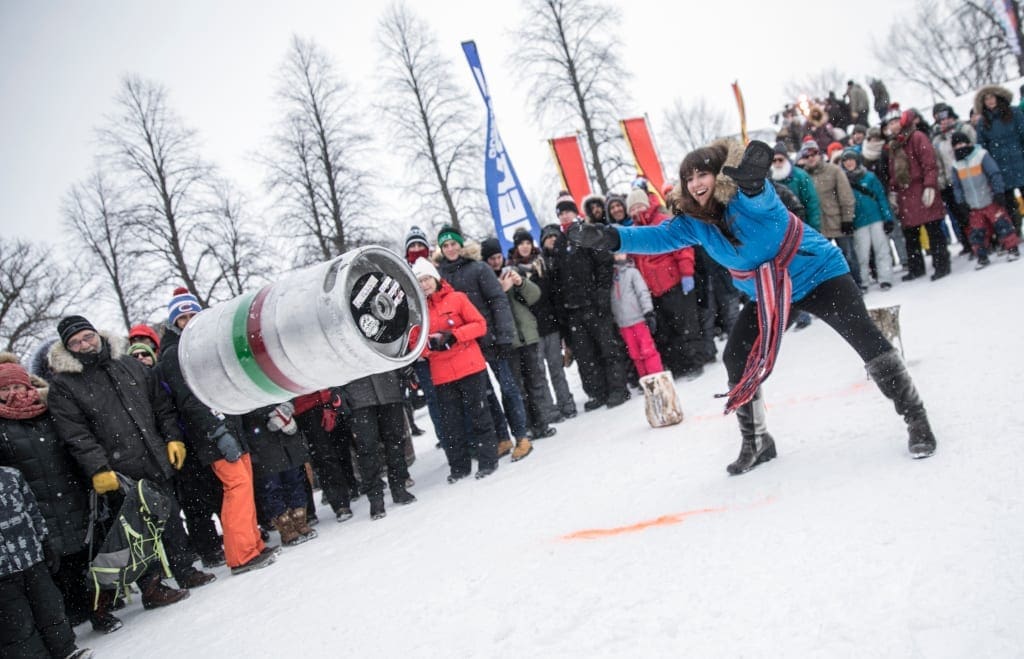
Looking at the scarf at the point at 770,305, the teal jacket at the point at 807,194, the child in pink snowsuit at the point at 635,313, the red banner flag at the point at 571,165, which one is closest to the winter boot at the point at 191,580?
the scarf at the point at 770,305

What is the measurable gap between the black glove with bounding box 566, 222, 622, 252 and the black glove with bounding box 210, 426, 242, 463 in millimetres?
3061

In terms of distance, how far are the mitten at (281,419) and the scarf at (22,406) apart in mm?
1482

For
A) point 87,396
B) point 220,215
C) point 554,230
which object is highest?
point 220,215

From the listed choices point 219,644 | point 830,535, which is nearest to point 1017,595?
point 830,535

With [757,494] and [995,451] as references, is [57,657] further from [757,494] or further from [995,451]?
[995,451]

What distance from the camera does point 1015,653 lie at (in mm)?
1534

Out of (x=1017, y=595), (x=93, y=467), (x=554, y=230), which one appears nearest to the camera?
(x=1017, y=595)

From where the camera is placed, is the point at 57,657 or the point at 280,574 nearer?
the point at 57,657

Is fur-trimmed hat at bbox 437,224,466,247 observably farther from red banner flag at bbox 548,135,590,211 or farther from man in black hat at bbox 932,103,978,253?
red banner flag at bbox 548,135,590,211

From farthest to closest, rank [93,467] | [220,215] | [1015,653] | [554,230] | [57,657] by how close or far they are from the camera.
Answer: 1. [220,215]
2. [554,230]
3. [93,467]
4. [57,657]
5. [1015,653]

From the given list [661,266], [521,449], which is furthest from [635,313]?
[521,449]

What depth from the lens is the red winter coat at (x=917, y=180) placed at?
7082 mm

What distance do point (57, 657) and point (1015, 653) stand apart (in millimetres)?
4704

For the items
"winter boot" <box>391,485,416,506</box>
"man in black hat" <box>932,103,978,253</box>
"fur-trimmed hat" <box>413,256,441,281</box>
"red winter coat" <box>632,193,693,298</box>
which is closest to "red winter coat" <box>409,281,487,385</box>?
"fur-trimmed hat" <box>413,256,441,281</box>
